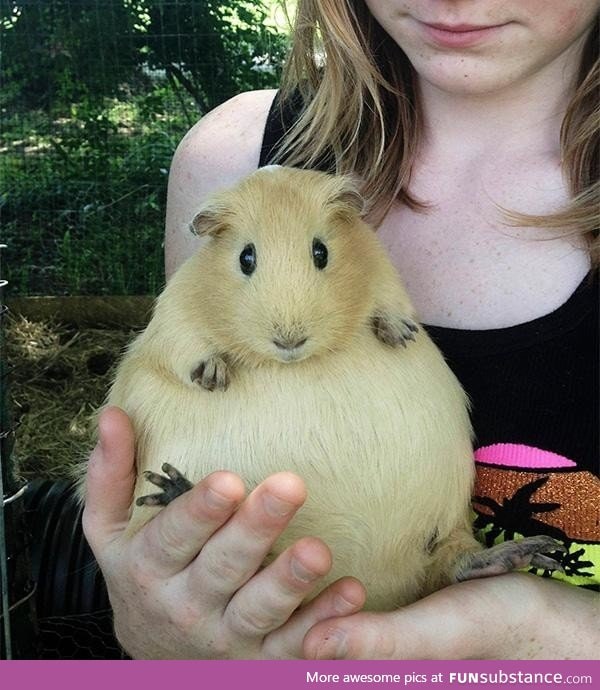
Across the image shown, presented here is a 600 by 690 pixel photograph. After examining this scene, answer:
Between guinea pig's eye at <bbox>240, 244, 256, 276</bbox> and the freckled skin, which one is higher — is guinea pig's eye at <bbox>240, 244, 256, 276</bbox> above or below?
below

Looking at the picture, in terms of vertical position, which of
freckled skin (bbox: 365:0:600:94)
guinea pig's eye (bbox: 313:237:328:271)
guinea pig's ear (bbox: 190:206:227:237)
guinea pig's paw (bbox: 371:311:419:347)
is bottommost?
guinea pig's paw (bbox: 371:311:419:347)

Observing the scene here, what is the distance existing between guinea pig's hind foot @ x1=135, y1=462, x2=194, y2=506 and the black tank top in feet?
1.13

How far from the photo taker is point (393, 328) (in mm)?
788

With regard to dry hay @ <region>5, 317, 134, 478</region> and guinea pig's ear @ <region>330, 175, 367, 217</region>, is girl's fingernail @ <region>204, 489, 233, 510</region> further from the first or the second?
dry hay @ <region>5, 317, 134, 478</region>

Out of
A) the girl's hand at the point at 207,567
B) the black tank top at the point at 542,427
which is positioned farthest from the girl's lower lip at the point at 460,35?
the girl's hand at the point at 207,567

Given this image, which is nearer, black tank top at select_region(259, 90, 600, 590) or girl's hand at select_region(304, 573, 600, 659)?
girl's hand at select_region(304, 573, 600, 659)

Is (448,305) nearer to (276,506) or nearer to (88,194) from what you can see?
(276,506)

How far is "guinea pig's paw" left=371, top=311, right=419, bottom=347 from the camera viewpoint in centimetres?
79

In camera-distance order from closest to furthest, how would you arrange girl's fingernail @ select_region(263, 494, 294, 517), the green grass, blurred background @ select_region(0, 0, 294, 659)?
girl's fingernail @ select_region(263, 494, 294, 517), blurred background @ select_region(0, 0, 294, 659), the green grass

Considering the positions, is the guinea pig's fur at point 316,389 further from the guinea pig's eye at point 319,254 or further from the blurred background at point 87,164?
the blurred background at point 87,164

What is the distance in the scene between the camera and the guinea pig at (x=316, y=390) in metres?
0.75

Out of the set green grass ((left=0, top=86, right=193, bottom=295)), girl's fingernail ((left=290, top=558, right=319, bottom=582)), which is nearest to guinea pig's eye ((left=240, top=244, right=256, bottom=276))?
girl's fingernail ((left=290, top=558, right=319, bottom=582))

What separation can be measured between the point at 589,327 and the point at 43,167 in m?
2.12

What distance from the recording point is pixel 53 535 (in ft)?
4.62
